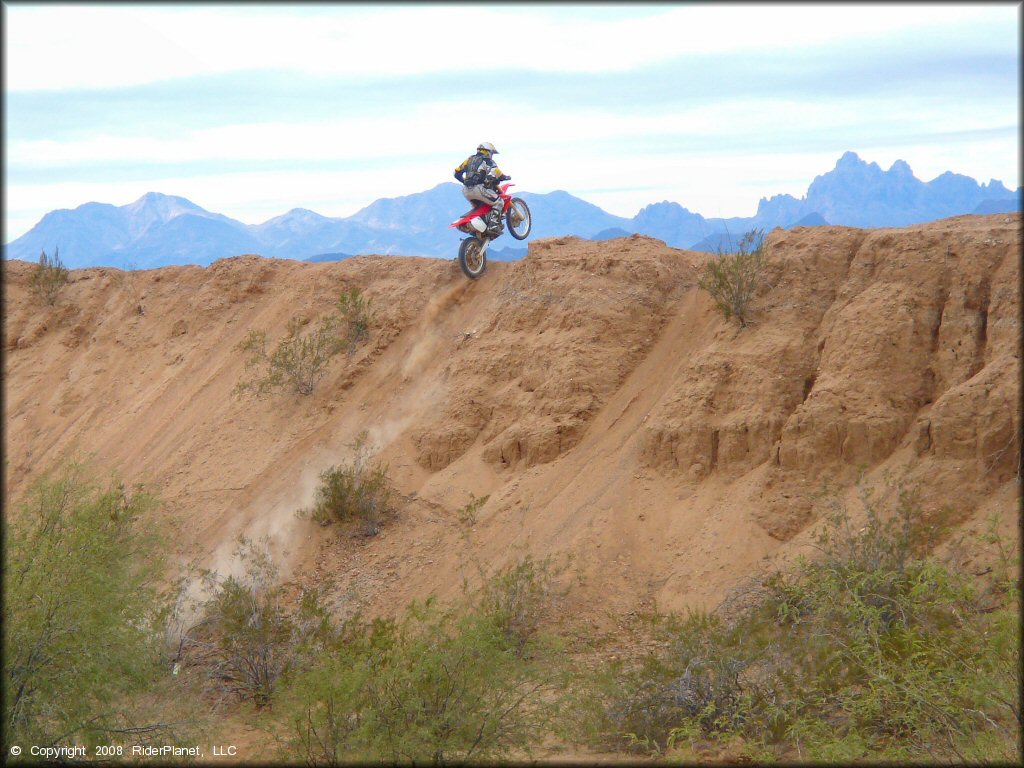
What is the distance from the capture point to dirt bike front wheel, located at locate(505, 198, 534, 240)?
14.3 metres

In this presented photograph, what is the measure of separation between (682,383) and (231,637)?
609 cm

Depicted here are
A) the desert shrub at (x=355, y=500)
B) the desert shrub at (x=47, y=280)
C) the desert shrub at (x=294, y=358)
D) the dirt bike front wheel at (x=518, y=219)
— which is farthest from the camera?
the desert shrub at (x=47, y=280)

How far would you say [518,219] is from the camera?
14.5 metres

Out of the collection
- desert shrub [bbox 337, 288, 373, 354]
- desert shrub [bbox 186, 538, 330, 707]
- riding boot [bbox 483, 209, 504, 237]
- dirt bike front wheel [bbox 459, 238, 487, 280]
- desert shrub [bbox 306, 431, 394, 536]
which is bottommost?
desert shrub [bbox 186, 538, 330, 707]

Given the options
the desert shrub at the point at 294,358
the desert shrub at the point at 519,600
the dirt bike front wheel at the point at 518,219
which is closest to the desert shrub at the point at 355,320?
the desert shrub at the point at 294,358

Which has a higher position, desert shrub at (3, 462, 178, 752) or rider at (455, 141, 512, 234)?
rider at (455, 141, 512, 234)

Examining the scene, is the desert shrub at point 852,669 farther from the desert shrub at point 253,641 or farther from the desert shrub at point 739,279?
the desert shrub at point 739,279

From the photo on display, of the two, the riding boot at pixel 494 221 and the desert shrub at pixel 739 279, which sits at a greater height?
the riding boot at pixel 494 221

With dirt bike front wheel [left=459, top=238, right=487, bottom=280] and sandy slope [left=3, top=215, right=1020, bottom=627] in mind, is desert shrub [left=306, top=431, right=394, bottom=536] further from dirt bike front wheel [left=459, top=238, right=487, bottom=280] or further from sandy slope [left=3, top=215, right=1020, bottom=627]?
dirt bike front wheel [left=459, top=238, right=487, bottom=280]

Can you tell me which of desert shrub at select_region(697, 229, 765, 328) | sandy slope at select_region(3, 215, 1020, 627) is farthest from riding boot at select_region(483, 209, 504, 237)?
desert shrub at select_region(697, 229, 765, 328)

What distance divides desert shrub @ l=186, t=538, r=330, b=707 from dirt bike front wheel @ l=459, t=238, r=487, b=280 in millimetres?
6407

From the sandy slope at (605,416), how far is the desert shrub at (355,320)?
194 millimetres

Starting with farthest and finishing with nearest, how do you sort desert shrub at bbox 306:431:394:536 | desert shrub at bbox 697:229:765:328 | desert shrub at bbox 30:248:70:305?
1. desert shrub at bbox 30:248:70:305
2. desert shrub at bbox 306:431:394:536
3. desert shrub at bbox 697:229:765:328

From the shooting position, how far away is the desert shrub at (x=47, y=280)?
2009 cm
